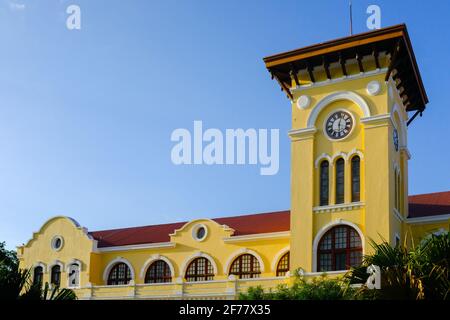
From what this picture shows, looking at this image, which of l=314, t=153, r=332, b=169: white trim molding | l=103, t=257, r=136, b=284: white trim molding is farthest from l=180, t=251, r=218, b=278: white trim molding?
l=314, t=153, r=332, b=169: white trim molding

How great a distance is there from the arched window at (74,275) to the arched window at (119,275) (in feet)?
6.49

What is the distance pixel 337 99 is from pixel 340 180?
13.6 ft

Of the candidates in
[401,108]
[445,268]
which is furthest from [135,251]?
[445,268]

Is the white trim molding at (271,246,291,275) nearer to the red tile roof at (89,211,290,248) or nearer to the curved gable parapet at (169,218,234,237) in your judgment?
the red tile roof at (89,211,290,248)

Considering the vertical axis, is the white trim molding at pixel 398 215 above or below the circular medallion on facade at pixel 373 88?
below


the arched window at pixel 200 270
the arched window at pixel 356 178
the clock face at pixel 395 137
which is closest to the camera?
the arched window at pixel 356 178

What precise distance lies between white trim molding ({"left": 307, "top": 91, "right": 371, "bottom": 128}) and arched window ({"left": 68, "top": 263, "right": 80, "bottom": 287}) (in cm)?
1787

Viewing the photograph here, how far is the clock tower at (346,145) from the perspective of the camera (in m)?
33.1

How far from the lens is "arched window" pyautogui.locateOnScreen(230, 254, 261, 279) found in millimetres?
38656

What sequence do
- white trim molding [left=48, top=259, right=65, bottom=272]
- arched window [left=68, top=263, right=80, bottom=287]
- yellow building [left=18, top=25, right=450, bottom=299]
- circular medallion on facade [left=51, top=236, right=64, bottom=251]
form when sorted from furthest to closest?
circular medallion on facade [left=51, top=236, right=64, bottom=251]
white trim molding [left=48, top=259, right=65, bottom=272]
arched window [left=68, top=263, right=80, bottom=287]
yellow building [left=18, top=25, right=450, bottom=299]

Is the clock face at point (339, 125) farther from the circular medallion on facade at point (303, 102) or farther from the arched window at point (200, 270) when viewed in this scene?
the arched window at point (200, 270)

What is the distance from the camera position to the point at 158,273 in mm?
42250

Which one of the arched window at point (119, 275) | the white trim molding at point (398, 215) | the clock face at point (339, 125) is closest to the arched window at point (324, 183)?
the clock face at point (339, 125)
